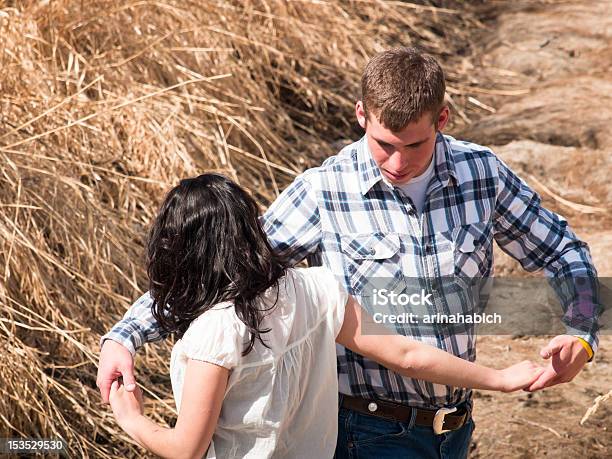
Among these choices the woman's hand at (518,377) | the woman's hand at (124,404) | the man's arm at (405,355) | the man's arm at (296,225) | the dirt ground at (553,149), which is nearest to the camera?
the woman's hand at (124,404)

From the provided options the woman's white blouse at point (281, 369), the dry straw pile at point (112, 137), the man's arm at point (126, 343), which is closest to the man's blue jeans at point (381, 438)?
the woman's white blouse at point (281, 369)

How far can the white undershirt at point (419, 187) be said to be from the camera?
91.0 inches

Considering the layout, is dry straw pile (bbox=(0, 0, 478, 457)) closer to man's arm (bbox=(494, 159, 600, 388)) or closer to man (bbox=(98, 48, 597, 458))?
man (bbox=(98, 48, 597, 458))

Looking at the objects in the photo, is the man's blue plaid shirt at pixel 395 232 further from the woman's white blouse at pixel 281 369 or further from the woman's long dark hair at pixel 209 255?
the woman's long dark hair at pixel 209 255

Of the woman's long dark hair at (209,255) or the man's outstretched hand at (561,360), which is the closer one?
the woman's long dark hair at (209,255)

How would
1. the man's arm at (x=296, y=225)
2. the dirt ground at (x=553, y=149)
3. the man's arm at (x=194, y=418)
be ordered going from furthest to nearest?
the dirt ground at (x=553, y=149) → the man's arm at (x=296, y=225) → the man's arm at (x=194, y=418)

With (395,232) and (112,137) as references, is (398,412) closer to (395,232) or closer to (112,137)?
(395,232)

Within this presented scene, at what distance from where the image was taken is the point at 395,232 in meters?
2.29

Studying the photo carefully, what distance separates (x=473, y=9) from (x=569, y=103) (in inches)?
75.7

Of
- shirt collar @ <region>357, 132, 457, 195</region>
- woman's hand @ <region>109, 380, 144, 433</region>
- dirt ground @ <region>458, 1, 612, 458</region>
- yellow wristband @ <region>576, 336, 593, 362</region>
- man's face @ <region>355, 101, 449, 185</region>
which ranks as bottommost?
dirt ground @ <region>458, 1, 612, 458</region>

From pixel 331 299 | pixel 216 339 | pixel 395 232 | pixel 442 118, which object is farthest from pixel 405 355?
pixel 442 118

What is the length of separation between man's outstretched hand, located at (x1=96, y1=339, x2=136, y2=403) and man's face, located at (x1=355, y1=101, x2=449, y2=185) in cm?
66

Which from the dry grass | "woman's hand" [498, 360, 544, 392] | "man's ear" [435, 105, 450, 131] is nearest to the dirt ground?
the dry grass

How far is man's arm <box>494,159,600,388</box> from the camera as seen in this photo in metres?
2.36
